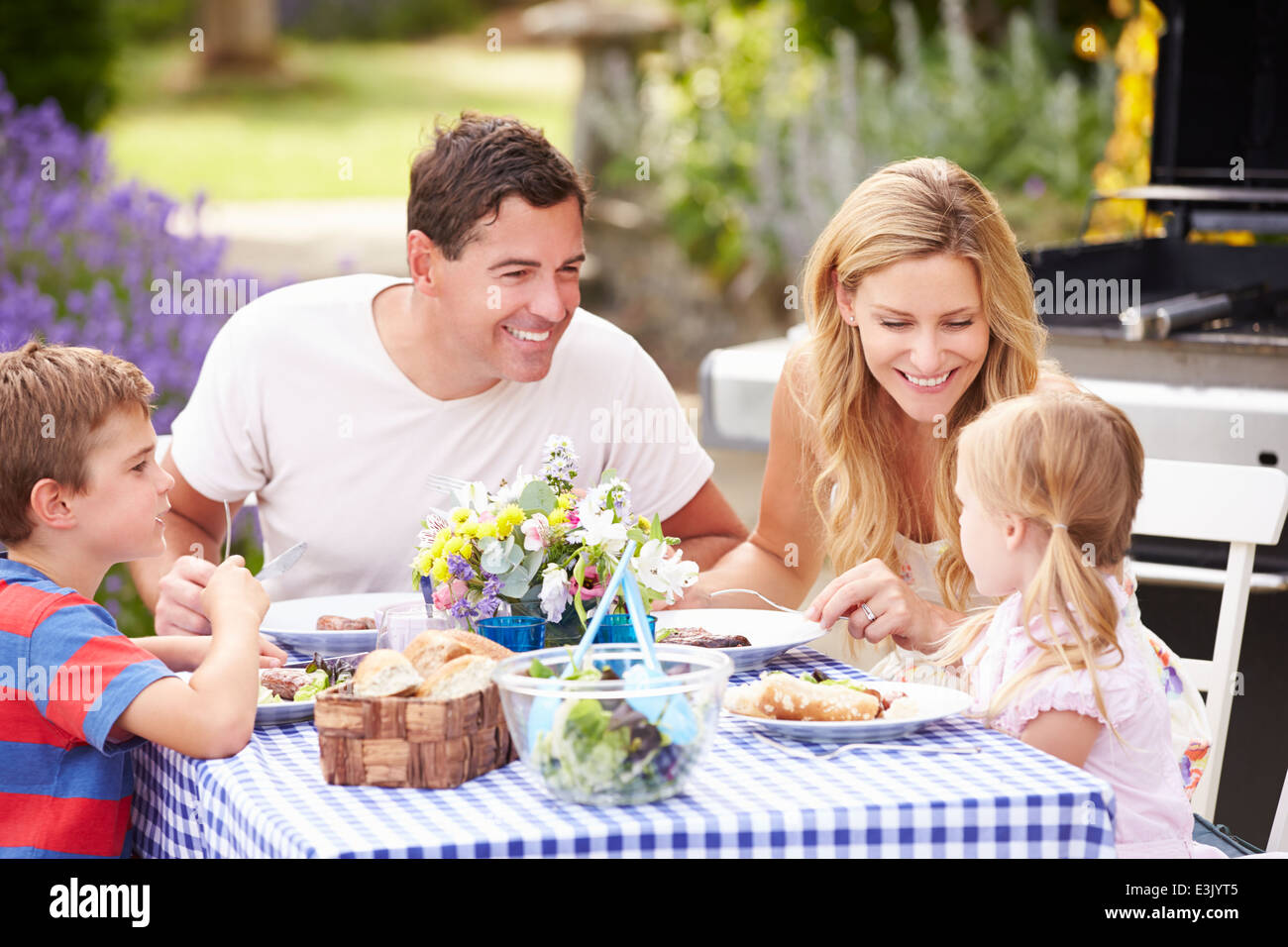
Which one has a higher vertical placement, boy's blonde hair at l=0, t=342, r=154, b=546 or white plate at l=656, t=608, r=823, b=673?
boy's blonde hair at l=0, t=342, r=154, b=546

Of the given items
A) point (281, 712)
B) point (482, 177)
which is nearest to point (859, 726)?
point (281, 712)

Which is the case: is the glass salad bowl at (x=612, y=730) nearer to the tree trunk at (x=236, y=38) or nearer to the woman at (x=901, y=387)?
the woman at (x=901, y=387)

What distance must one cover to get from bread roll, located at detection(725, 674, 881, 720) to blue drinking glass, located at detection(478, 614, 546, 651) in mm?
279

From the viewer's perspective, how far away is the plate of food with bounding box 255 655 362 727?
192 centimetres

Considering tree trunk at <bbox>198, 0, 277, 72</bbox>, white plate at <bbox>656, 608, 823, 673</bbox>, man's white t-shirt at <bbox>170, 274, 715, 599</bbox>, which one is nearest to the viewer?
white plate at <bbox>656, 608, 823, 673</bbox>

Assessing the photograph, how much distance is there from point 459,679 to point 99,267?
12.2 ft

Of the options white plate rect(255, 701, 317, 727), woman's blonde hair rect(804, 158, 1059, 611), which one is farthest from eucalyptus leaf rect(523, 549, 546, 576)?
woman's blonde hair rect(804, 158, 1059, 611)

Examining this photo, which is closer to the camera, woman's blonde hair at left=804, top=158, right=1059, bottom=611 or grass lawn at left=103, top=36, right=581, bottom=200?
woman's blonde hair at left=804, top=158, right=1059, bottom=611

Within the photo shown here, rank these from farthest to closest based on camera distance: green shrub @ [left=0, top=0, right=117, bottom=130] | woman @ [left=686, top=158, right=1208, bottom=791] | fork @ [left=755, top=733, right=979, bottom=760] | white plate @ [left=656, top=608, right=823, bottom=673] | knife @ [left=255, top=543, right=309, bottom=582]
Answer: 1. green shrub @ [left=0, top=0, right=117, bottom=130]
2. woman @ [left=686, top=158, right=1208, bottom=791]
3. knife @ [left=255, top=543, right=309, bottom=582]
4. white plate @ [left=656, top=608, right=823, bottom=673]
5. fork @ [left=755, top=733, right=979, bottom=760]

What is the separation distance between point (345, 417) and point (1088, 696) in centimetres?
157

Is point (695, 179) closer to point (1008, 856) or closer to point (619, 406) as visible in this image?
point (619, 406)

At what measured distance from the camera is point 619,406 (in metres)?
3.09

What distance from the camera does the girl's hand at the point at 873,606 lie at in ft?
7.24

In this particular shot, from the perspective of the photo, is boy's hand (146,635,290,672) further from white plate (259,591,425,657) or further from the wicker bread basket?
the wicker bread basket
